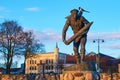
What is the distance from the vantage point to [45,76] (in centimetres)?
3650

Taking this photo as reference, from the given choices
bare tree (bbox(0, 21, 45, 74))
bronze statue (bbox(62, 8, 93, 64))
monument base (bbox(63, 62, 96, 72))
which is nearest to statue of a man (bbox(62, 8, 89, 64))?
bronze statue (bbox(62, 8, 93, 64))

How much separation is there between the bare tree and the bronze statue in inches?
1561

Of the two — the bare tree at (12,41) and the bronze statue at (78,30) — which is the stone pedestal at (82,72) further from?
the bare tree at (12,41)

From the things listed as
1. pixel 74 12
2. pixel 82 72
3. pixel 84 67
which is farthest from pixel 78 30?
pixel 82 72

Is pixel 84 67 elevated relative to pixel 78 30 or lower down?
lower down

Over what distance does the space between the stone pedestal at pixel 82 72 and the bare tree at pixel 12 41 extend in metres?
39.9

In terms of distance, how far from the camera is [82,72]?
1198 centimetres

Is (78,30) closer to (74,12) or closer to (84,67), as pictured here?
(74,12)

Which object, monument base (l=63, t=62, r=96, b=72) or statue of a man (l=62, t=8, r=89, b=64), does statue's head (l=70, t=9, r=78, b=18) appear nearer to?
statue of a man (l=62, t=8, r=89, b=64)

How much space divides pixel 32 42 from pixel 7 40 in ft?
12.0

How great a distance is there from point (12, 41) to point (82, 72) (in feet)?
133

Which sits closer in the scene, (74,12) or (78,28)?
(74,12)

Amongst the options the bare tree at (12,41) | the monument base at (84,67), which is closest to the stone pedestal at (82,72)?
the monument base at (84,67)

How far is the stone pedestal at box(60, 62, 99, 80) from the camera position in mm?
11945
